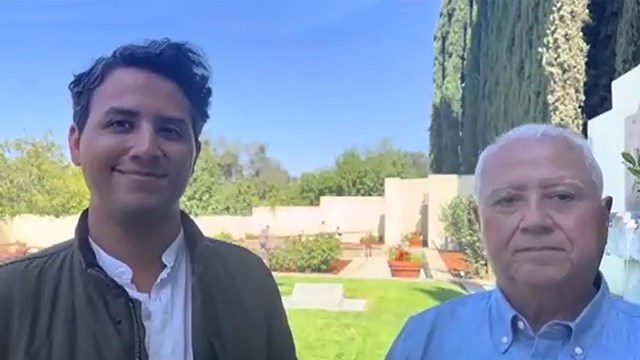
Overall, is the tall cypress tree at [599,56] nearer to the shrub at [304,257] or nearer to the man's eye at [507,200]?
the shrub at [304,257]

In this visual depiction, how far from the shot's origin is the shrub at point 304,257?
12.3 meters

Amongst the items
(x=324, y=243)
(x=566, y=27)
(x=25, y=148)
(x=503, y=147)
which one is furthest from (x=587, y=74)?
(x=25, y=148)

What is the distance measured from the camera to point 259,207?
61.7 ft

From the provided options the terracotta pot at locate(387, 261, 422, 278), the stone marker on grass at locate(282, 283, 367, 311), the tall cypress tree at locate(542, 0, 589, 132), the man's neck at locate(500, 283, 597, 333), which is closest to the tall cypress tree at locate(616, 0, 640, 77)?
the tall cypress tree at locate(542, 0, 589, 132)

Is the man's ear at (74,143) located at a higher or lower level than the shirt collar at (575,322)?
higher

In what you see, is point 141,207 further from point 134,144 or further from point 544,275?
point 544,275

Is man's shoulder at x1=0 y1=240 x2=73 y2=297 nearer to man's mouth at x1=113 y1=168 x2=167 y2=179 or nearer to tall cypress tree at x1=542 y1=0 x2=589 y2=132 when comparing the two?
man's mouth at x1=113 y1=168 x2=167 y2=179

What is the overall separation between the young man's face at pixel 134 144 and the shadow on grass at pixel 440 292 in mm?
7681

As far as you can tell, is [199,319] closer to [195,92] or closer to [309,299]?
[195,92]

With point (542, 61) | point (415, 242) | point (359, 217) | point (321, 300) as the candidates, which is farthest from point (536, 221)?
point (359, 217)

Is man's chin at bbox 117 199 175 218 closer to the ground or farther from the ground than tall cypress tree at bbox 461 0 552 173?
closer to the ground

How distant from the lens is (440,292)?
9.16 m

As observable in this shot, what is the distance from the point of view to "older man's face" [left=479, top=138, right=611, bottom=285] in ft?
3.55

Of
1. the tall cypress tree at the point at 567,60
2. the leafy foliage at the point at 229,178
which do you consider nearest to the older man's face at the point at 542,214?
the tall cypress tree at the point at 567,60
